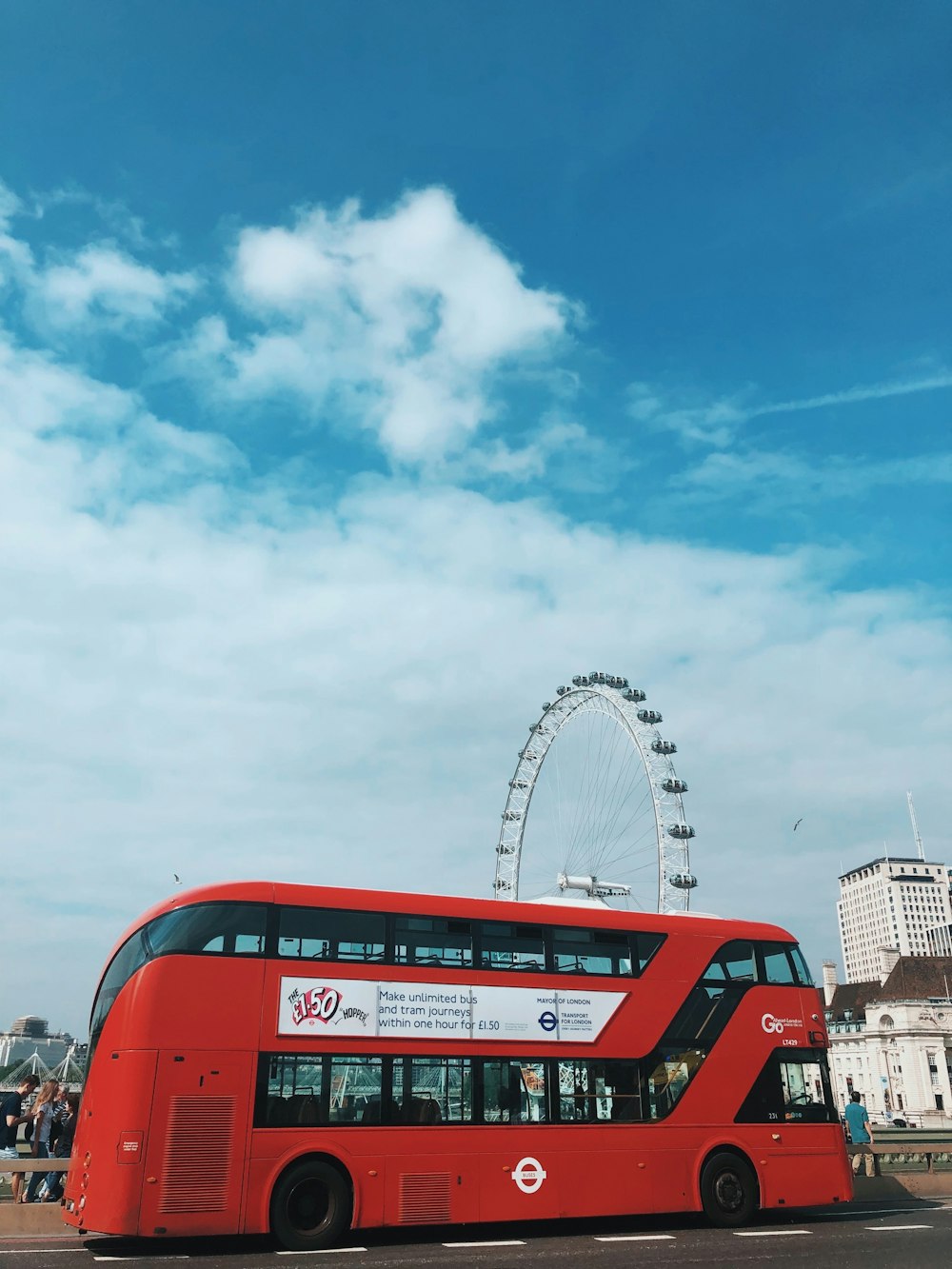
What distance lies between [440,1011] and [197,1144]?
3.46 metres

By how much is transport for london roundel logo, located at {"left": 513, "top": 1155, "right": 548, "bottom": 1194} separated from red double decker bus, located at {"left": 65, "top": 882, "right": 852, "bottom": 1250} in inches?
1.0

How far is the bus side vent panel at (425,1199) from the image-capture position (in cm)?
1385

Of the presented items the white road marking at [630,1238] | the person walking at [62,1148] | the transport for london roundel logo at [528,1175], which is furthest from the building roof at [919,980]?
the person walking at [62,1148]

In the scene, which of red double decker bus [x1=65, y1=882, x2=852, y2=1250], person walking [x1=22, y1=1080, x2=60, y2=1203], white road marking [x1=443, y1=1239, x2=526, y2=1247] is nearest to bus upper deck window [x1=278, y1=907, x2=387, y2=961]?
red double decker bus [x1=65, y1=882, x2=852, y2=1250]

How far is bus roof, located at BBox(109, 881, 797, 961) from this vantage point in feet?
45.5

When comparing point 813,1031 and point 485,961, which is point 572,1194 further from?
point 813,1031

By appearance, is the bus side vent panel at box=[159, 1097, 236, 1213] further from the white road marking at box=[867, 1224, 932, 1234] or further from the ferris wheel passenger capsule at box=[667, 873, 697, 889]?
the ferris wheel passenger capsule at box=[667, 873, 697, 889]

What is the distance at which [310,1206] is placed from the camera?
13477 millimetres

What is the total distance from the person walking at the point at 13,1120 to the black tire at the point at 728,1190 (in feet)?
33.0

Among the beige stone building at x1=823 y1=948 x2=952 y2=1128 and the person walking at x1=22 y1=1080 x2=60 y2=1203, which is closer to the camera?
the person walking at x1=22 y1=1080 x2=60 y2=1203

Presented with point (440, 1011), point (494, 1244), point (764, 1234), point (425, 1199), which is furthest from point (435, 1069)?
point (764, 1234)

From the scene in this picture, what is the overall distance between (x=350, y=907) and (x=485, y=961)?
2.12m

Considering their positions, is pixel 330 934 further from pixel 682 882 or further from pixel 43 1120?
pixel 682 882

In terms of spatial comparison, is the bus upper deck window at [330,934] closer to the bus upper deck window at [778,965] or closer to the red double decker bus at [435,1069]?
the red double decker bus at [435,1069]
